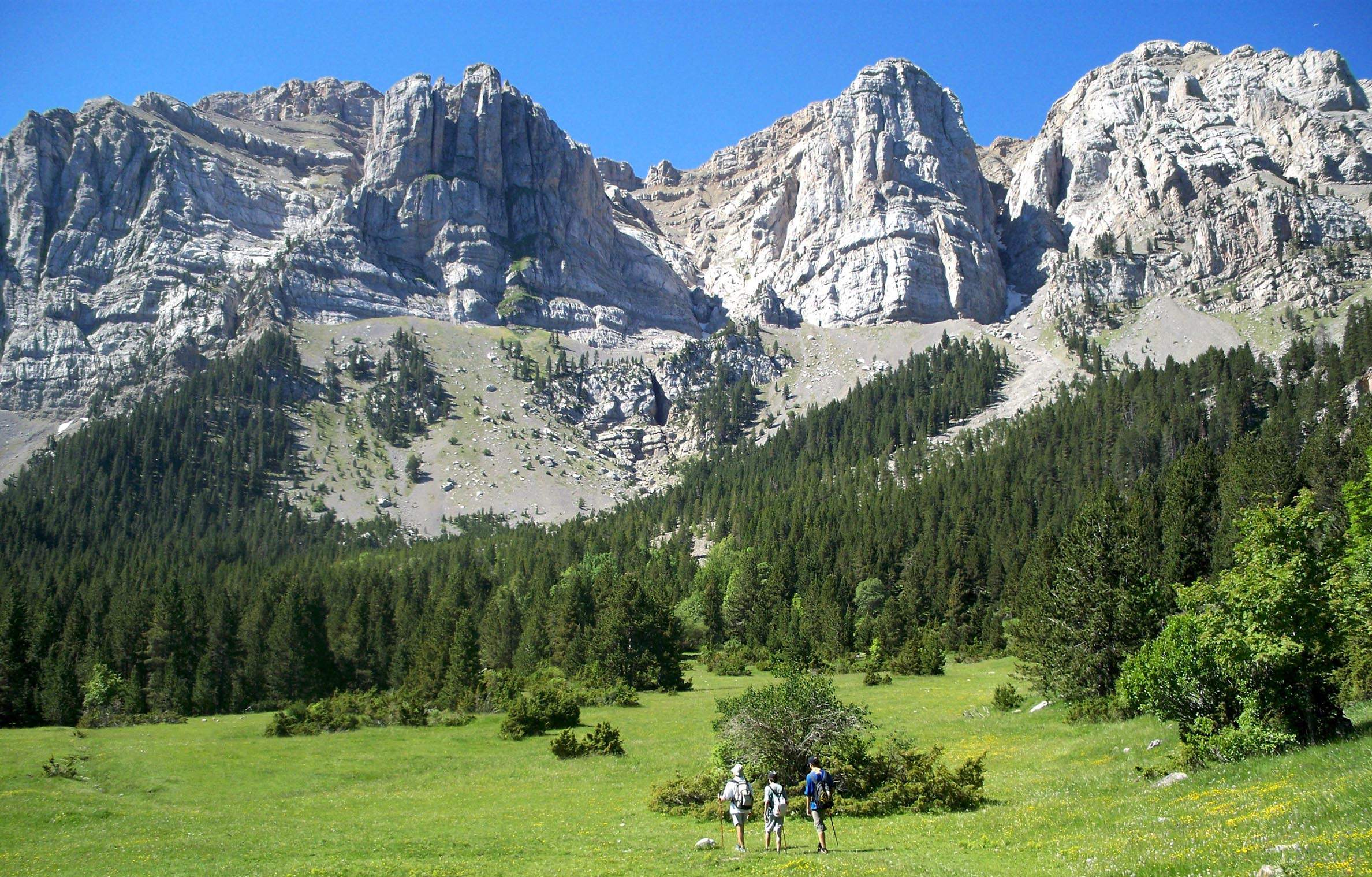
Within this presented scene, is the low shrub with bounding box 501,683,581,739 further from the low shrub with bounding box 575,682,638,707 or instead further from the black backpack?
the black backpack

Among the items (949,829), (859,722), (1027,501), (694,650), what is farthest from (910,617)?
(949,829)

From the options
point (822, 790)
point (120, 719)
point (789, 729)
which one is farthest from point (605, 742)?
point (120, 719)

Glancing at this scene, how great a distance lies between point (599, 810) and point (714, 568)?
10058cm

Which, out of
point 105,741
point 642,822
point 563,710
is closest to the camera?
point 642,822

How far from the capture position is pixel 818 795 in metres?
22.9

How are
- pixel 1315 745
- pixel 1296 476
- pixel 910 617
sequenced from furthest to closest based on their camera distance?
pixel 910 617 < pixel 1296 476 < pixel 1315 745

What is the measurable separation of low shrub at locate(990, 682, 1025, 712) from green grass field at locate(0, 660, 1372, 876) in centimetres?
132

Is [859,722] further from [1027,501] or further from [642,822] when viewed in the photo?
[1027,501]

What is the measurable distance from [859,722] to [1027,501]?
10257cm

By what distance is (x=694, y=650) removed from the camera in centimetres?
11131

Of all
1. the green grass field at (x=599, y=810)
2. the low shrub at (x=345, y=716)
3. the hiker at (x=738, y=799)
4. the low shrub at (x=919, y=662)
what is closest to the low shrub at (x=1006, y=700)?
the green grass field at (x=599, y=810)

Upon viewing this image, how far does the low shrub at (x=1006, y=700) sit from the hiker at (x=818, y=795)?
89.6ft

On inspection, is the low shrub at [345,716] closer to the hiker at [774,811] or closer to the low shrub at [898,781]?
the low shrub at [898,781]

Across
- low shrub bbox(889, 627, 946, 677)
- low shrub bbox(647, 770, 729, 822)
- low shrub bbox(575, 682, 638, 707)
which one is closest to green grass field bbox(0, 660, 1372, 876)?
low shrub bbox(647, 770, 729, 822)
